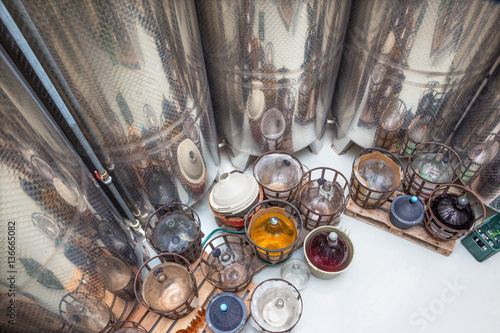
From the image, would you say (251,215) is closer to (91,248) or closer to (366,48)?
(91,248)

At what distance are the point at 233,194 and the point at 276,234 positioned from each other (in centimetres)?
36

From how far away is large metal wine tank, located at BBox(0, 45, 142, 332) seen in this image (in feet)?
3.21

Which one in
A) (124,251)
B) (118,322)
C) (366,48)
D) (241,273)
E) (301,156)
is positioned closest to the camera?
(118,322)

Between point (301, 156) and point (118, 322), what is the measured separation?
1728mm

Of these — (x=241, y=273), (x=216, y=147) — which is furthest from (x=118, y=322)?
(x=216, y=147)

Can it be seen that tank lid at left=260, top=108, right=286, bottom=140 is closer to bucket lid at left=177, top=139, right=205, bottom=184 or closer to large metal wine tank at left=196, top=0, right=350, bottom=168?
large metal wine tank at left=196, top=0, right=350, bottom=168

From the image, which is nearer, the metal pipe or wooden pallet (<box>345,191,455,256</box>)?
the metal pipe

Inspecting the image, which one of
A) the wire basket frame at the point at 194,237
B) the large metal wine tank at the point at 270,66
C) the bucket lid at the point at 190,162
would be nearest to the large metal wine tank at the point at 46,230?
Result: the wire basket frame at the point at 194,237

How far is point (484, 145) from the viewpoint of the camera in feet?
6.41

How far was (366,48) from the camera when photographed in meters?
1.94

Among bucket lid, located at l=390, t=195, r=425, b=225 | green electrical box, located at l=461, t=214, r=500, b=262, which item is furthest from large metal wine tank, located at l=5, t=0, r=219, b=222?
green electrical box, located at l=461, t=214, r=500, b=262

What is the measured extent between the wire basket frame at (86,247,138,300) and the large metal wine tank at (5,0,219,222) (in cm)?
39

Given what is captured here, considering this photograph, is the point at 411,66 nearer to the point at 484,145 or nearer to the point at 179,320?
the point at 484,145

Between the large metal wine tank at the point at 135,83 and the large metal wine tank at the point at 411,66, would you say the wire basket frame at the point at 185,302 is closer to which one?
the large metal wine tank at the point at 135,83
